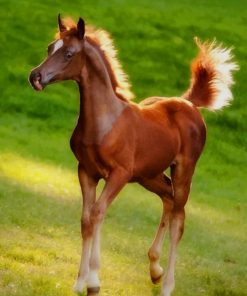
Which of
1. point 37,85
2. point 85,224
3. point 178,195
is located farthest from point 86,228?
point 178,195

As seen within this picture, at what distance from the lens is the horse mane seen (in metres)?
8.27

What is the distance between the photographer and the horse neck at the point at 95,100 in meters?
8.33

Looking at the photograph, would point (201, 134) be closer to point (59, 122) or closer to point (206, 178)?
point (206, 178)

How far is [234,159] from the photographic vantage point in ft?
73.2

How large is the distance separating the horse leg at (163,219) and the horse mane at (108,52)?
1.59 meters

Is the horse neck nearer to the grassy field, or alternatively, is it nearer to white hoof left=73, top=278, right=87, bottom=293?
white hoof left=73, top=278, right=87, bottom=293

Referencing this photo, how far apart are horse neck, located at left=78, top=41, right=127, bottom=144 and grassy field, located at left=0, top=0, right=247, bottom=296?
1786 millimetres

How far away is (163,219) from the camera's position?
1023 cm

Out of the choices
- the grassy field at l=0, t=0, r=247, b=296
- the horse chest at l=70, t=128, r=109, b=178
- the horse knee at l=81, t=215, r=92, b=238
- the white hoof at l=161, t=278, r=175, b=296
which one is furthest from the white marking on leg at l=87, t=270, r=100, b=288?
the white hoof at l=161, t=278, r=175, b=296

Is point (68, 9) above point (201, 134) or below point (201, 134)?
below

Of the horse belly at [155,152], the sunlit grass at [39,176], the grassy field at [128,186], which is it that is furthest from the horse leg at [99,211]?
the sunlit grass at [39,176]

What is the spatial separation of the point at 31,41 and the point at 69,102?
364 centimetres

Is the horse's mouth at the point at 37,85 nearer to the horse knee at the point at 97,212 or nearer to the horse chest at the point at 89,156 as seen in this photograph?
the horse chest at the point at 89,156

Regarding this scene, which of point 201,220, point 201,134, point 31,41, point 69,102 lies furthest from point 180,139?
point 31,41
